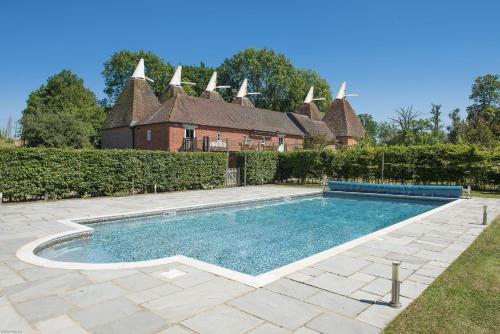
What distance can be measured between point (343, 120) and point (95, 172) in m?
38.1

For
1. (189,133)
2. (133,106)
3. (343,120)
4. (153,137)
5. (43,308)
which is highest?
(343,120)

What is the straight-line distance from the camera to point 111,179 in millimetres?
17812

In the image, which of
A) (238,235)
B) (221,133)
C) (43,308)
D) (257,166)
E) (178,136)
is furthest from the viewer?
(221,133)

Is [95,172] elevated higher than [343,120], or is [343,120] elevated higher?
[343,120]

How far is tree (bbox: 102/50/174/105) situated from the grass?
51451 mm

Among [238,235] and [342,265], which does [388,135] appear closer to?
[238,235]

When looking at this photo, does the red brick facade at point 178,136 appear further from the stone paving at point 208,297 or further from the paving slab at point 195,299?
the paving slab at point 195,299

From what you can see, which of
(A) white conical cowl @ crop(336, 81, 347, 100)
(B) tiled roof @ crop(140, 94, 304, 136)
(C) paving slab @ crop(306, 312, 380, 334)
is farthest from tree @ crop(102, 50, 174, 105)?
(C) paving slab @ crop(306, 312, 380, 334)

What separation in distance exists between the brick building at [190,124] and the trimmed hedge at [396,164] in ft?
19.2

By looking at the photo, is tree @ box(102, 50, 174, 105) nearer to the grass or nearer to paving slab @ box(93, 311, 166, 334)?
the grass

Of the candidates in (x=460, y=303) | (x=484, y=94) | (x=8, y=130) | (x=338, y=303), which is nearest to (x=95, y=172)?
(x=338, y=303)

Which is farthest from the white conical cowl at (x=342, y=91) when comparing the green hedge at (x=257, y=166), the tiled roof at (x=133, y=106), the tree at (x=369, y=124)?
the tree at (x=369, y=124)

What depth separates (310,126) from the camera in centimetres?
4594

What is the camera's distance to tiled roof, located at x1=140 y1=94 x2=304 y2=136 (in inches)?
1252
